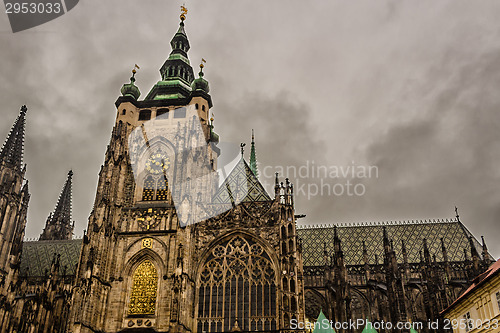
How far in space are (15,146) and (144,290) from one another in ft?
89.1

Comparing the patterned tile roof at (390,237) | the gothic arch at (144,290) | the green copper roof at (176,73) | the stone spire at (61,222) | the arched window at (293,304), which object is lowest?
the arched window at (293,304)

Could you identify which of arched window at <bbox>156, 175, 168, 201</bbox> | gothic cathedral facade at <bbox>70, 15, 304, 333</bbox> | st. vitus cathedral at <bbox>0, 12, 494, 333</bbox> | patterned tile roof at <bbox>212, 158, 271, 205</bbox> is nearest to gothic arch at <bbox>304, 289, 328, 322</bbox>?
st. vitus cathedral at <bbox>0, 12, 494, 333</bbox>

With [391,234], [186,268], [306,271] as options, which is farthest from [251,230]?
[391,234]

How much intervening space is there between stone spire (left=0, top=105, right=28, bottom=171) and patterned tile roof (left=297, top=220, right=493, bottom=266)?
28.0 m

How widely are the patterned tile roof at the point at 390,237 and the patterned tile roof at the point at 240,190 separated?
888 cm

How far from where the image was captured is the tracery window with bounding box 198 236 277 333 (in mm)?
30578

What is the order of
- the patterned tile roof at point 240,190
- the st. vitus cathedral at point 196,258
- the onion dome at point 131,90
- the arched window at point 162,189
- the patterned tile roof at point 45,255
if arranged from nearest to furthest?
the st. vitus cathedral at point 196,258, the patterned tile roof at point 240,190, the arched window at point 162,189, the onion dome at point 131,90, the patterned tile roof at point 45,255

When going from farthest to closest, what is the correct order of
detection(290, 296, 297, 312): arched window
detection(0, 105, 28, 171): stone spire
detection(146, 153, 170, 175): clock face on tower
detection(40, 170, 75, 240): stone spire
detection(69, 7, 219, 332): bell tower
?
detection(40, 170, 75, 240): stone spire < detection(0, 105, 28, 171): stone spire < detection(146, 153, 170, 175): clock face on tower < detection(69, 7, 219, 332): bell tower < detection(290, 296, 297, 312): arched window

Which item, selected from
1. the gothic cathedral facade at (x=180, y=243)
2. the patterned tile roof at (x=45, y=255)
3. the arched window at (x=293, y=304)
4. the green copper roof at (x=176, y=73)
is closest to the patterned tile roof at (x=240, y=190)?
the gothic cathedral facade at (x=180, y=243)

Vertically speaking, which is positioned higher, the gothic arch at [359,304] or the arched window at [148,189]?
the arched window at [148,189]

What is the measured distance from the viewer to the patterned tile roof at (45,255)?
156 ft

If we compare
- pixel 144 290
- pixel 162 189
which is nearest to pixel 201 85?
pixel 162 189

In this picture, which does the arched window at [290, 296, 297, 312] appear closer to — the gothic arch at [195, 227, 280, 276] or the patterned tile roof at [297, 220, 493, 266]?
the gothic arch at [195, 227, 280, 276]

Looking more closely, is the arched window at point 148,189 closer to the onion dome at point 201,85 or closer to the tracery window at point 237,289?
the tracery window at point 237,289
